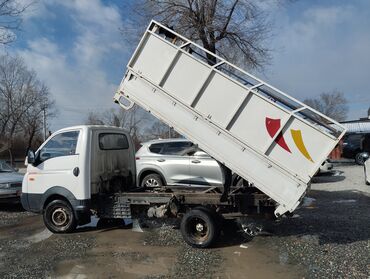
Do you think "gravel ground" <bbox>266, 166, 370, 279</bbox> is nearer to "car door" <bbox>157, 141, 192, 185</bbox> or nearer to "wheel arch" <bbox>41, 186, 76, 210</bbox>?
"car door" <bbox>157, 141, 192, 185</bbox>

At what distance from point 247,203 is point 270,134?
1310 mm

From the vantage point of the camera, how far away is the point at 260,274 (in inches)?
237

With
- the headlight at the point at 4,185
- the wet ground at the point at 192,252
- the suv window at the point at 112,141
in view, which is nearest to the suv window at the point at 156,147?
the suv window at the point at 112,141

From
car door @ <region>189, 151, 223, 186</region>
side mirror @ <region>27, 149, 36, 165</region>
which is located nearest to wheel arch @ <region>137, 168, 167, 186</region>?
car door @ <region>189, 151, 223, 186</region>

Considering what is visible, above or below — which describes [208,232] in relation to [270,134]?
below

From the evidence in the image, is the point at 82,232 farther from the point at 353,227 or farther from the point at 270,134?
the point at 353,227

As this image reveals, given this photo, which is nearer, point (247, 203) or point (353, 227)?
point (247, 203)

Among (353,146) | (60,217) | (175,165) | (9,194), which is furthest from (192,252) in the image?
(353,146)

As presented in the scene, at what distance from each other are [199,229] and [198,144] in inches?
59.2

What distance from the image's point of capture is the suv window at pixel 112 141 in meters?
8.97

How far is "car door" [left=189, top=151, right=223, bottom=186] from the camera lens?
1143 cm

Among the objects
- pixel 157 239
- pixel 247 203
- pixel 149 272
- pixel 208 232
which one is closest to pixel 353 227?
pixel 247 203

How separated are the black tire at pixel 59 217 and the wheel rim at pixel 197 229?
8.62 feet

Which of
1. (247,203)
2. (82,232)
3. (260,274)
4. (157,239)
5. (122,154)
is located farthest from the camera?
(122,154)
